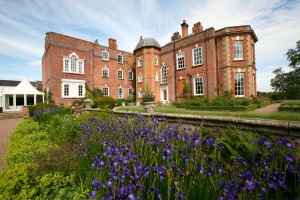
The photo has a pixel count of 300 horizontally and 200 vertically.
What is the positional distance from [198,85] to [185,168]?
19.6 m

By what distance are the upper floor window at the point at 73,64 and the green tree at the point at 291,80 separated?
45.0 m

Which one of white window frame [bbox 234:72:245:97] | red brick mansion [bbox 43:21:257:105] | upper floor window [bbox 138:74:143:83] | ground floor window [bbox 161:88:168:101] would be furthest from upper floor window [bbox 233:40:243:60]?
upper floor window [bbox 138:74:143:83]

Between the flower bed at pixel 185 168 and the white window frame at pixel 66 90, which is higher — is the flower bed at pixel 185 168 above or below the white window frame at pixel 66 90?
below

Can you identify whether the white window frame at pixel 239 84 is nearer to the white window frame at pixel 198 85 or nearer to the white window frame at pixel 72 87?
the white window frame at pixel 198 85

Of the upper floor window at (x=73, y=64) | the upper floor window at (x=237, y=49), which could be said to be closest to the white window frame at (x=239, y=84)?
the upper floor window at (x=237, y=49)

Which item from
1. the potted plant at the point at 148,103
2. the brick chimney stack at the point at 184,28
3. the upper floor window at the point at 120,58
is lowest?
the potted plant at the point at 148,103

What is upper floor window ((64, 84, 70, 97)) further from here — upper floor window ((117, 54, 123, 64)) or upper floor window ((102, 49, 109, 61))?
upper floor window ((117, 54, 123, 64))

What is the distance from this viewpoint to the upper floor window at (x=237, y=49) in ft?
59.5

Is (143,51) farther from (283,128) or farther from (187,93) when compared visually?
(283,128)

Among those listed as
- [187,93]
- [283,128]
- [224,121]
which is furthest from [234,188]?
[187,93]

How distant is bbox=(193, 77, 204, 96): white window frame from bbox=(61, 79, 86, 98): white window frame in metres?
16.3

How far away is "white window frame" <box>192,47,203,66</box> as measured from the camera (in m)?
20.5

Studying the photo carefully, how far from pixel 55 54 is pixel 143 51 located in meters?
12.4

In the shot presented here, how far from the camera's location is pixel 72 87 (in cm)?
2294
